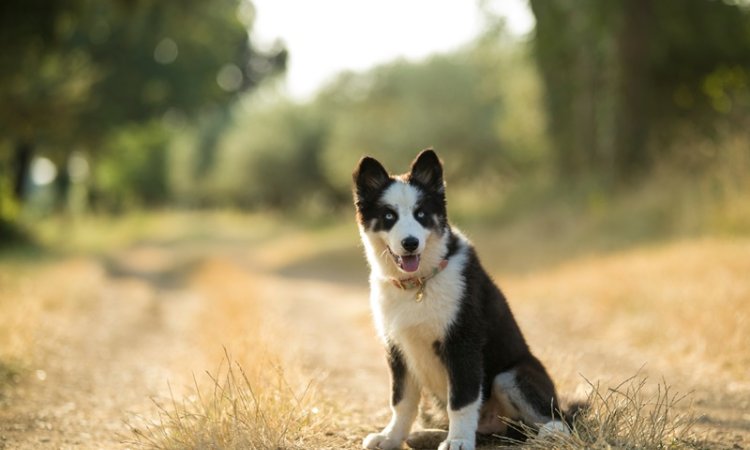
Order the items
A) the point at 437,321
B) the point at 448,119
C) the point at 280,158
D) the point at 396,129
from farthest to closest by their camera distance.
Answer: the point at 280,158
the point at 448,119
the point at 396,129
the point at 437,321

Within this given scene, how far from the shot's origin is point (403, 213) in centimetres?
476

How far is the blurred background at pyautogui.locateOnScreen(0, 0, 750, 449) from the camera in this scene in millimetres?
6152

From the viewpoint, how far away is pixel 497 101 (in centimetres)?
3369

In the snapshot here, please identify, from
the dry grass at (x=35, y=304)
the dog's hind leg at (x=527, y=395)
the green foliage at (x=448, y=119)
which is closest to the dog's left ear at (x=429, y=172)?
the dog's hind leg at (x=527, y=395)

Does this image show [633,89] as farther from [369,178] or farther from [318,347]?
[369,178]

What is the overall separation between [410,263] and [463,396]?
82cm

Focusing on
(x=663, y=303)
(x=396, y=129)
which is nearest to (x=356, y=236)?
(x=396, y=129)

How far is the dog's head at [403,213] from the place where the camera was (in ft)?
15.3

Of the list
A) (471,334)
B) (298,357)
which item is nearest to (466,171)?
(298,357)

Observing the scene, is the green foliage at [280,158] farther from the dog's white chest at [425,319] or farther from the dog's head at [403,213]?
the dog's white chest at [425,319]

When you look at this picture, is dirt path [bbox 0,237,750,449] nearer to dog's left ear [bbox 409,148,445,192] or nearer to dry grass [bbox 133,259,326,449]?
dry grass [bbox 133,259,326,449]

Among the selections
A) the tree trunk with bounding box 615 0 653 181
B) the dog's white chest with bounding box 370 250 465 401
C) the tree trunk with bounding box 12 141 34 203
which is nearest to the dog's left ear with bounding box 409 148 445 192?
the dog's white chest with bounding box 370 250 465 401

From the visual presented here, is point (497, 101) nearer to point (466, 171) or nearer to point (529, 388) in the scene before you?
point (466, 171)

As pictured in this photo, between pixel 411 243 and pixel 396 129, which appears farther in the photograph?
pixel 396 129
